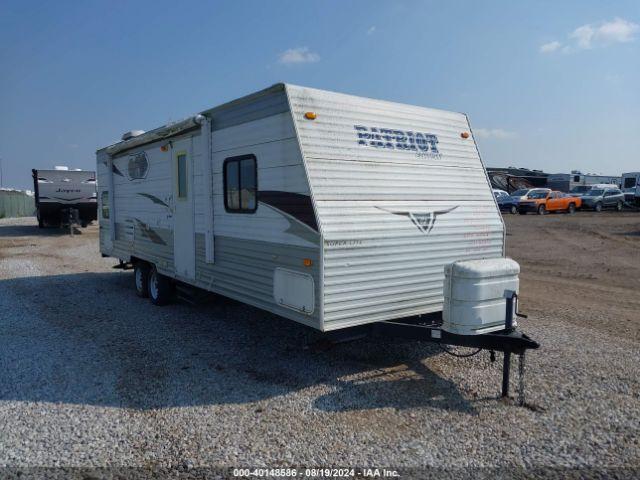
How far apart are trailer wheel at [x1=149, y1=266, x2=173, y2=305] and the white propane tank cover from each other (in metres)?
5.11

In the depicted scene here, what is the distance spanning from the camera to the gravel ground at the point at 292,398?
12.4ft

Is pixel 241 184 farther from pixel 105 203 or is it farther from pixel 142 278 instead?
pixel 105 203

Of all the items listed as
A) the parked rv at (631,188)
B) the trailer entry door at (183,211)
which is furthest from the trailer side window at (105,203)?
the parked rv at (631,188)

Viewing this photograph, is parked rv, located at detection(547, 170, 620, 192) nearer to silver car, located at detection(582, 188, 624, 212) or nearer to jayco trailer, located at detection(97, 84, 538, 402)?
silver car, located at detection(582, 188, 624, 212)

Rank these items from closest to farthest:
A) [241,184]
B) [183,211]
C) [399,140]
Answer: [399,140] → [241,184] → [183,211]

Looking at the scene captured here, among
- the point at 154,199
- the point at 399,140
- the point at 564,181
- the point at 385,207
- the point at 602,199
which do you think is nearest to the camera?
the point at 385,207

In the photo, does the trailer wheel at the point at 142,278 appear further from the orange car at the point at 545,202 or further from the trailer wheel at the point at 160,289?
the orange car at the point at 545,202

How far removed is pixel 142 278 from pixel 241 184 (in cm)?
413

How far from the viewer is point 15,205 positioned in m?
39.7

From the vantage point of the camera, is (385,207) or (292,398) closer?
(292,398)

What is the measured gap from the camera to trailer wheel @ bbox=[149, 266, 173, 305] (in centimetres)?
834

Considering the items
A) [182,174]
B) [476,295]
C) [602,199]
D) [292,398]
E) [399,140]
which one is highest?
[399,140]

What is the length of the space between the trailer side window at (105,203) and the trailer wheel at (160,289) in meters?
2.56

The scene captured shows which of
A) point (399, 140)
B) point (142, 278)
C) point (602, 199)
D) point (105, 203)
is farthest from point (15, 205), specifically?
point (399, 140)
